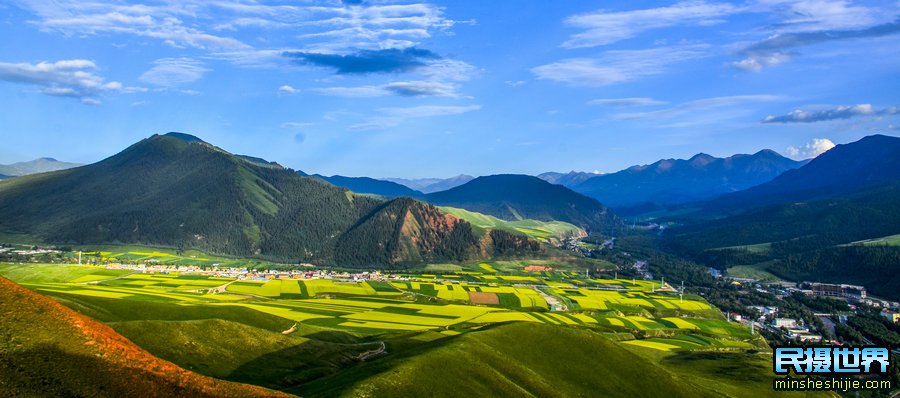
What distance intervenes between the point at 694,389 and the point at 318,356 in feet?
170

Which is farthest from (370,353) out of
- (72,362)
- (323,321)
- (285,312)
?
(285,312)

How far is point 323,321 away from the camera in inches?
5143

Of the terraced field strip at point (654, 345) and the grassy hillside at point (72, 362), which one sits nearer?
the grassy hillside at point (72, 362)

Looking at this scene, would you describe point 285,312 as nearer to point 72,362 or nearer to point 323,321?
point 323,321

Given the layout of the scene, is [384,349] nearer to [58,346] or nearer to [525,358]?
[525,358]

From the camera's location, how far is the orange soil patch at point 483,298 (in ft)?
597

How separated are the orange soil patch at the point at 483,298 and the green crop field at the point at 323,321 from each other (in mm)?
620

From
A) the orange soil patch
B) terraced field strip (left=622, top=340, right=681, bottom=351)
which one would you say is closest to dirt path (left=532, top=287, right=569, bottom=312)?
the orange soil patch

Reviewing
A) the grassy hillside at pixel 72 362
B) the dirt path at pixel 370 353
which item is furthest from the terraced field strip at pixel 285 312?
the grassy hillside at pixel 72 362

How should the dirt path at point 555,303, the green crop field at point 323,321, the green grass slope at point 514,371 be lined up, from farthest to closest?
the dirt path at point 555,303 < the green crop field at point 323,321 < the green grass slope at point 514,371

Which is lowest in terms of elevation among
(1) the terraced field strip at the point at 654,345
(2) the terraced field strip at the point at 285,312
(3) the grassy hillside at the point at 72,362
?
(1) the terraced field strip at the point at 654,345

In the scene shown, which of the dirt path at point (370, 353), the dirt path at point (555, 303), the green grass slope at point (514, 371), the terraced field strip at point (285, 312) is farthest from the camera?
the dirt path at point (555, 303)

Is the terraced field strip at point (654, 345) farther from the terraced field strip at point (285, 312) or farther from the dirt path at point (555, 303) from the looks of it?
the terraced field strip at point (285, 312)

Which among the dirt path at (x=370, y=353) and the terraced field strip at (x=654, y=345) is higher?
the dirt path at (x=370, y=353)
